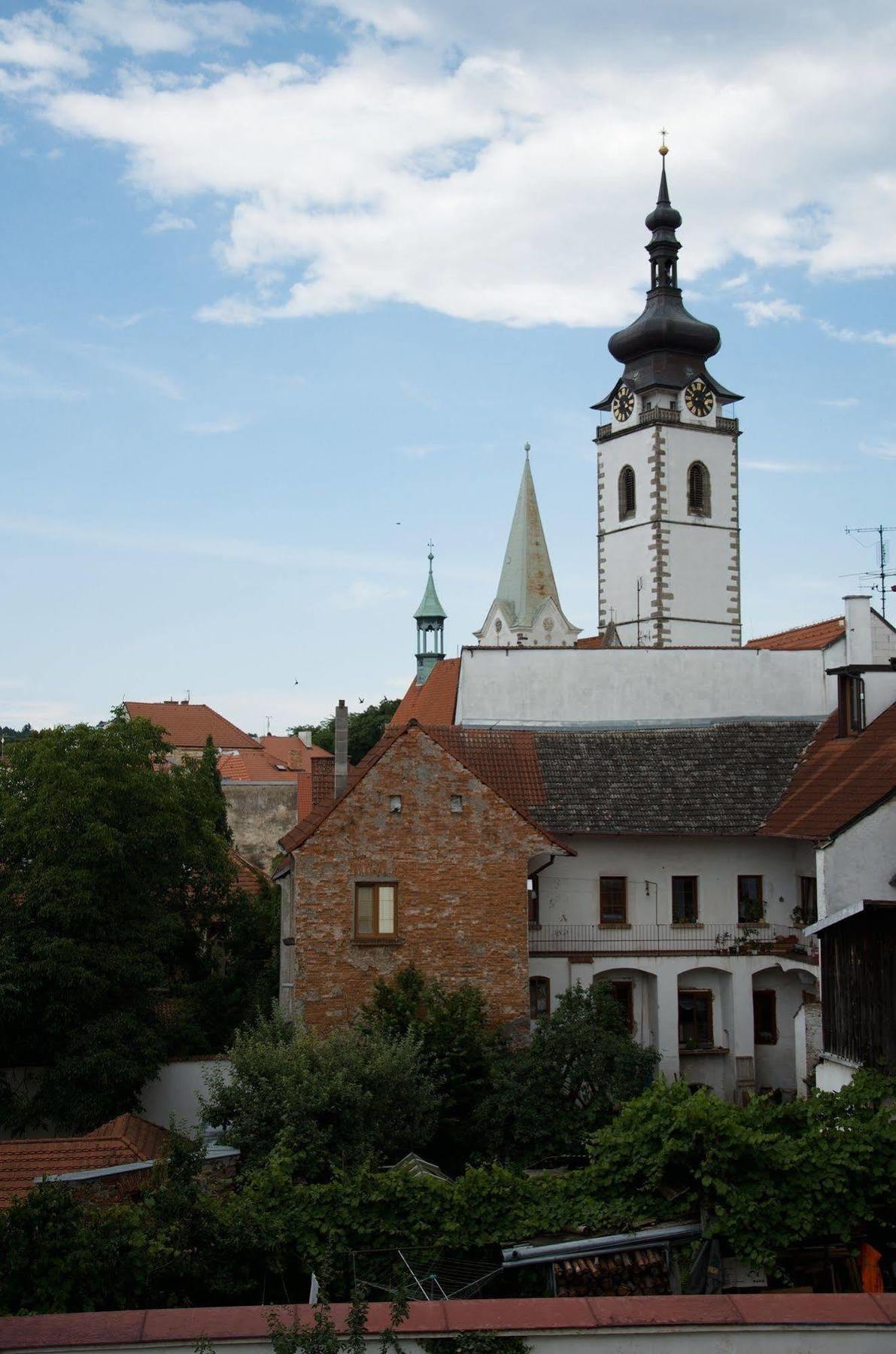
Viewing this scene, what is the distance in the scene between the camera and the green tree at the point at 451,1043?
2331cm

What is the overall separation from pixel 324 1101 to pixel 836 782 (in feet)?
46.8

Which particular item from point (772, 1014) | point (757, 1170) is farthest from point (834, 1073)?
point (772, 1014)

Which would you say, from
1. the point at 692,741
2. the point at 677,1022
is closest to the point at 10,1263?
the point at 677,1022

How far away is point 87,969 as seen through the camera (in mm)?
25703

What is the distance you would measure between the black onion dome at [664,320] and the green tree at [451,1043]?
4164cm

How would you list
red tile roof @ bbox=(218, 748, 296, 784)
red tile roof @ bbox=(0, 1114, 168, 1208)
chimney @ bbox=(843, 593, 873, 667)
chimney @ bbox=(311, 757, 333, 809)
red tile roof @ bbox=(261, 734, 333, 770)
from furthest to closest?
red tile roof @ bbox=(261, 734, 333, 770), red tile roof @ bbox=(218, 748, 296, 784), chimney @ bbox=(843, 593, 873, 667), chimney @ bbox=(311, 757, 333, 809), red tile roof @ bbox=(0, 1114, 168, 1208)

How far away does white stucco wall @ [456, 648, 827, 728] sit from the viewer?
36750mm

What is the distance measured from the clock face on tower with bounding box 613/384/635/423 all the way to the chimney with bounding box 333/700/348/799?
1353 inches

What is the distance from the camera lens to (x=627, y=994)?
3042 cm

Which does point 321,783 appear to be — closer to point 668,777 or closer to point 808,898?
point 668,777

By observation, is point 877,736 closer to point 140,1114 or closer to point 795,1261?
point 795,1261

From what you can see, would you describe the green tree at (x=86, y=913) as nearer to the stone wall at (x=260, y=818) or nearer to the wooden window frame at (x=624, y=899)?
the wooden window frame at (x=624, y=899)

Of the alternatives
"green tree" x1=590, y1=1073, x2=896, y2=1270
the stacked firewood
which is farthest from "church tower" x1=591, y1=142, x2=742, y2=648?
the stacked firewood

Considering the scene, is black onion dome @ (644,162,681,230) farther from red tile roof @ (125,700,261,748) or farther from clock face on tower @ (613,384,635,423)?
red tile roof @ (125,700,261,748)
